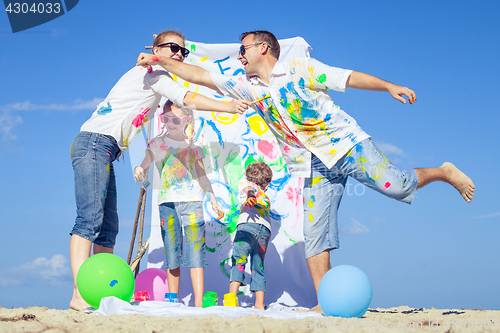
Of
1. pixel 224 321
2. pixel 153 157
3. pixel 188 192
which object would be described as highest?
pixel 153 157

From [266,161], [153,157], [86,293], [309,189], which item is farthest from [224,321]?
[266,161]

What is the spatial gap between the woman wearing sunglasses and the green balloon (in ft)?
Result: 0.57

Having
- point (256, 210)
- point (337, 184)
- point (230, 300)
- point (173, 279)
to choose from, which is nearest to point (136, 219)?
point (173, 279)

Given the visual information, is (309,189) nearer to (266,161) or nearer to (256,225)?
(256,225)

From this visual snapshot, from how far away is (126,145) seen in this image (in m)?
3.42

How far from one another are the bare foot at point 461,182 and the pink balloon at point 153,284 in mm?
2873

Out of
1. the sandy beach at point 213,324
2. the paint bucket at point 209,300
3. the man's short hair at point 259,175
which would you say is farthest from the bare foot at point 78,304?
the man's short hair at point 259,175

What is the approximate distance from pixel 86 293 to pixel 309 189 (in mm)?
1860

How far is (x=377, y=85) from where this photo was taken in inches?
117

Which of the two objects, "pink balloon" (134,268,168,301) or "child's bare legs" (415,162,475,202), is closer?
"child's bare legs" (415,162,475,202)

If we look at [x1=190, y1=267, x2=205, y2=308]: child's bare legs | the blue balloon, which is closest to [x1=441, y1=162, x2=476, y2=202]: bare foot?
the blue balloon

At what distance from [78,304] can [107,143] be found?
1254 millimetres

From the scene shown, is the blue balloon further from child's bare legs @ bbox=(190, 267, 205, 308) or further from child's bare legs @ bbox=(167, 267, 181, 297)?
child's bare legs @ bbox=(167, 267, 181, 297)

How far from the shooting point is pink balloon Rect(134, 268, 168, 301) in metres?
4.18
